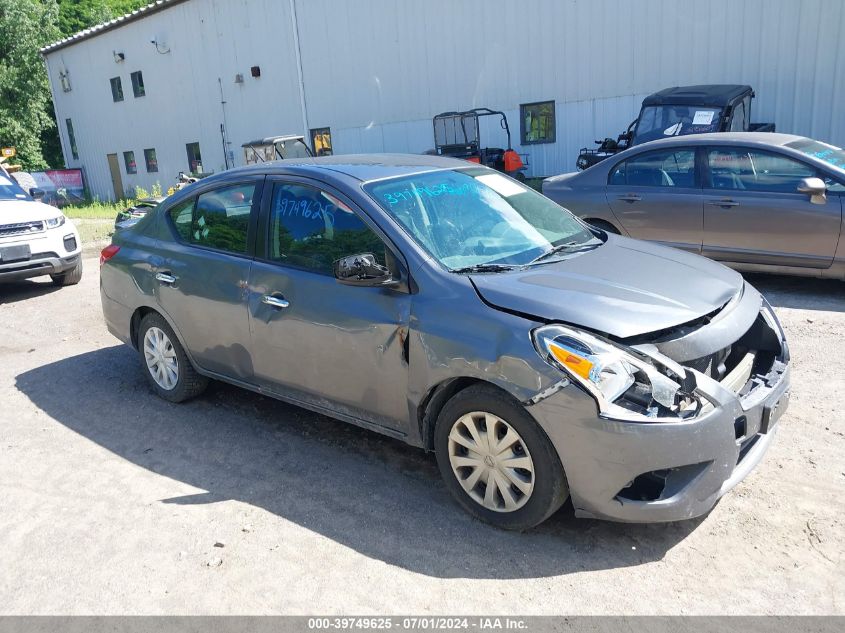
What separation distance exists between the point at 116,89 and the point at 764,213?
28757 millimetres

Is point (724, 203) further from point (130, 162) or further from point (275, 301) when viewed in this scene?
point (130, 162)

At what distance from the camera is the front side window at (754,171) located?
6484mm

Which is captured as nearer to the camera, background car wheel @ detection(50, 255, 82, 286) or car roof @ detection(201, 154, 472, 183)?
car roof @ detection(201, 154, 472, 183)

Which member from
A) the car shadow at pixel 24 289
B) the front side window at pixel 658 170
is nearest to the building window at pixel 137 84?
the car shadow at pixel 24 289

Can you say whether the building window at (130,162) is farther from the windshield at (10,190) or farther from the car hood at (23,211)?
the car hood at (23,211)

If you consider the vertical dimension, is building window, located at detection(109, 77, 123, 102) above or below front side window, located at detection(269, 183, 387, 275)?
above

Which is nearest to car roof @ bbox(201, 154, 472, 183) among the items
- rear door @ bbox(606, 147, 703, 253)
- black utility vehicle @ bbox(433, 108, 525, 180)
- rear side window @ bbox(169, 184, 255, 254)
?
rear side window @ bbox(169, 184, 255, 254)

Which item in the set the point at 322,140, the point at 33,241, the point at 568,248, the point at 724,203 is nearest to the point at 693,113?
the point at 724,203

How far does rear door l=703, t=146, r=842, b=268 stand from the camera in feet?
20.7

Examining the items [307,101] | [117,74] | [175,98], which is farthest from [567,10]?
[117,74]

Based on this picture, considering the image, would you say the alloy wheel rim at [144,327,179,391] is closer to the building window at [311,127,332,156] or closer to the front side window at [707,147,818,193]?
the front side window at [707,147,818,193]

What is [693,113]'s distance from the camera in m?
11.4

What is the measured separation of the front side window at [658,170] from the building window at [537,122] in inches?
374

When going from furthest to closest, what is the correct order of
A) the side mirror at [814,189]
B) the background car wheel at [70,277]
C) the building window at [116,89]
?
1. the building window at [116,89]
2. the background car wheel at [70,277]
3. the side mirror at [814,189]
